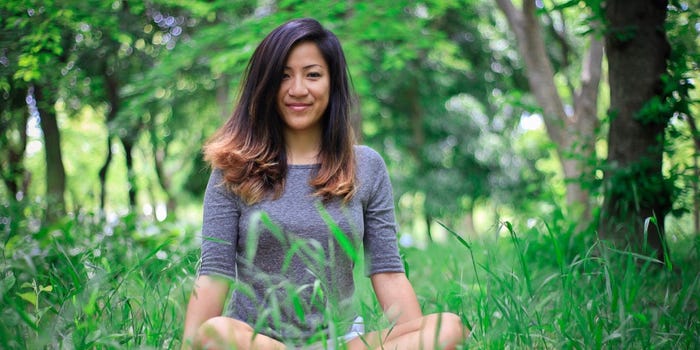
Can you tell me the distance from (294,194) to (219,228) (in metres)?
0.27

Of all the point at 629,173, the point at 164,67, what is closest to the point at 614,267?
the point at 629,173

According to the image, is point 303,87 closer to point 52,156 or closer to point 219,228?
point 219,228

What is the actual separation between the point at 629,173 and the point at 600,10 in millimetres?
848

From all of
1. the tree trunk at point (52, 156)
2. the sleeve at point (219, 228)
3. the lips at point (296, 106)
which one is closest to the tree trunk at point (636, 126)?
the lips at point (296, 106)

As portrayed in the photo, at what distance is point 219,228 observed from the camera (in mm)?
1879

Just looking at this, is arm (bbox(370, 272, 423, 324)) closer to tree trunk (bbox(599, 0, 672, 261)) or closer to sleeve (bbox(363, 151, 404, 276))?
sleeve (bbox(363, 151, 404, 276))

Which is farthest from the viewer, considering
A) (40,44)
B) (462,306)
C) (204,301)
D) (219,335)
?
(40,44)

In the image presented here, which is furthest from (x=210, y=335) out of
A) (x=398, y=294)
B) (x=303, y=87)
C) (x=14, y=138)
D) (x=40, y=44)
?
(x=14, y=138)

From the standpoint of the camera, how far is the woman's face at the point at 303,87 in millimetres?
2006

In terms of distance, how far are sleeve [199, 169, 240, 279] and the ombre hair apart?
0.04m

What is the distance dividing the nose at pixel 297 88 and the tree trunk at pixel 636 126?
1723 mm

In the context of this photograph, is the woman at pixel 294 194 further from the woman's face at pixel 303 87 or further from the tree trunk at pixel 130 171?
the tree trunk at pixel 130 171

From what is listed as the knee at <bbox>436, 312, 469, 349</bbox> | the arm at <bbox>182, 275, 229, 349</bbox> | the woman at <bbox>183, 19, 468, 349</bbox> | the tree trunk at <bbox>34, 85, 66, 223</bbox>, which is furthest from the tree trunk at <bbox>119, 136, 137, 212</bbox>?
the knee at <bbox>436, 312, 469, 349</bbox>

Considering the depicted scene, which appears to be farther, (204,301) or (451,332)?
(204,301)
